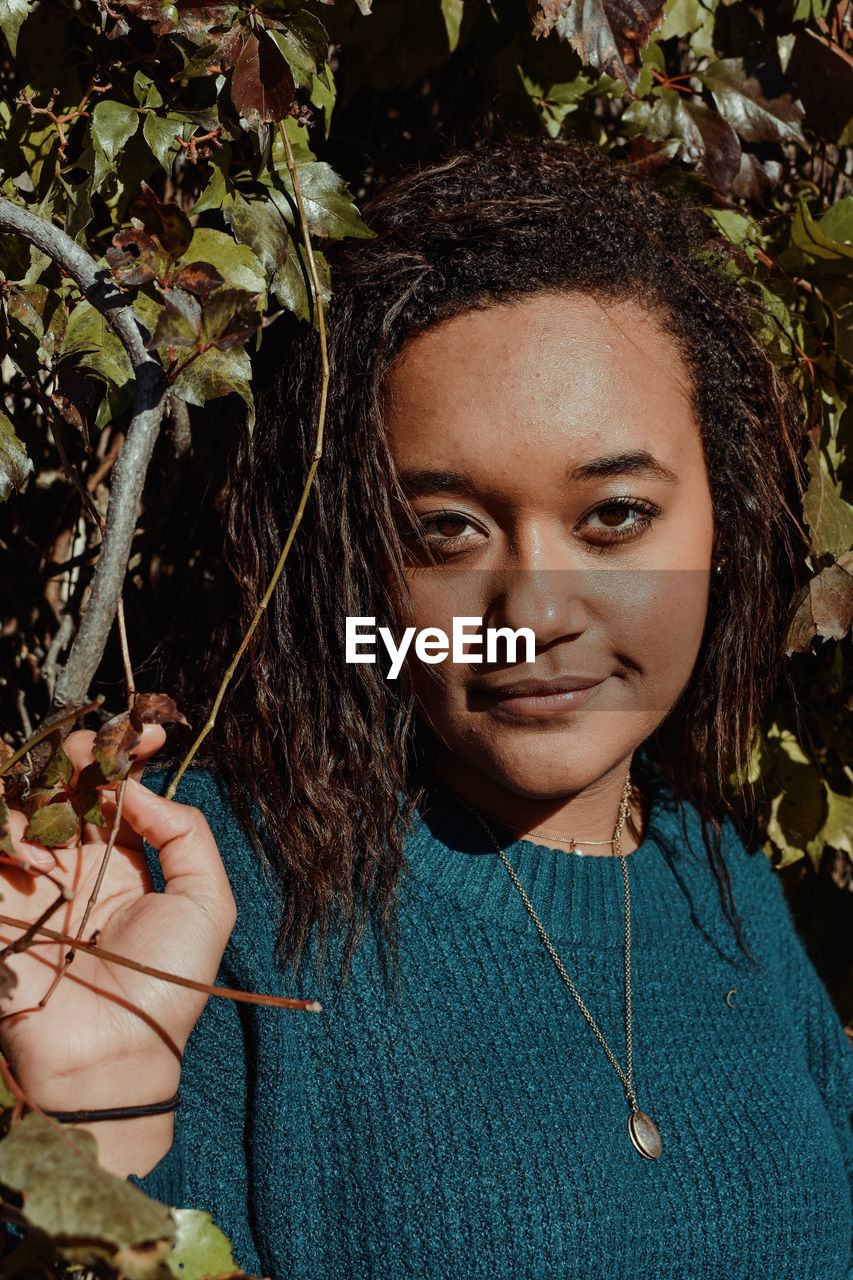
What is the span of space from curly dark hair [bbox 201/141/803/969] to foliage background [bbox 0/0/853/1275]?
0.29ft

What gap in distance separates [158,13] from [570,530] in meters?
0.66

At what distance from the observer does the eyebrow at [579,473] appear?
3.83 ft

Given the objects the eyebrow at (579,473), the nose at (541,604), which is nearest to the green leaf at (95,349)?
the eyebrow at (579,473)

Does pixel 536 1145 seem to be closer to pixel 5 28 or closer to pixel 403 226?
pixel 403 226

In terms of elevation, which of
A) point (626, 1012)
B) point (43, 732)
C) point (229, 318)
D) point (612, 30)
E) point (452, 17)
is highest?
point (452, 17)

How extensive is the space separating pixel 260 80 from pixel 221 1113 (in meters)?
1.13

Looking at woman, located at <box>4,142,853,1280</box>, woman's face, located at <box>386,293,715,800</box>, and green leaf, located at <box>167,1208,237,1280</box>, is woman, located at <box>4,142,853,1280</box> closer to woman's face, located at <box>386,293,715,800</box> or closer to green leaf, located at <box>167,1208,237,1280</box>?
woman's face, located at <box>386,293,715,800</box>

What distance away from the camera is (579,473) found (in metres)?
1.16

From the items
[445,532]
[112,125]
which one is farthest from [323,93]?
[445,532]

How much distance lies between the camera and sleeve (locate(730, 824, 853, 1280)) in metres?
1.60

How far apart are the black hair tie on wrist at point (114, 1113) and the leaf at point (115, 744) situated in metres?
0.28

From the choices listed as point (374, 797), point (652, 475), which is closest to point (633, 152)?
point (652, 475)

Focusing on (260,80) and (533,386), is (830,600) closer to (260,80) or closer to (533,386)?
(533,386)

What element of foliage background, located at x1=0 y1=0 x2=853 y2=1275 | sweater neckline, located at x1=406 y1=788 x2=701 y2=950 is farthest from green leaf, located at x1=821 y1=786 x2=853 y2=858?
sweater neckline, located at x1=406 y1=788 x2=701 y2=950
